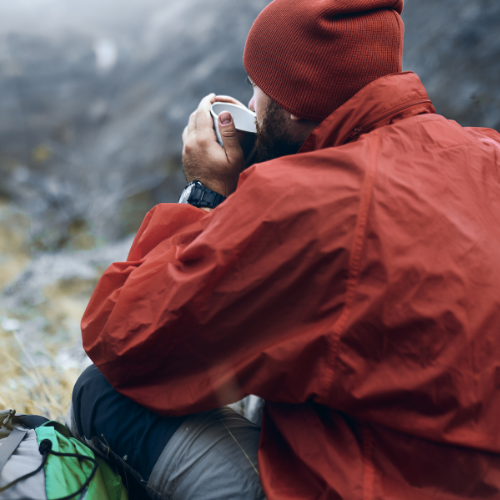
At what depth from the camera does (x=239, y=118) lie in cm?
141

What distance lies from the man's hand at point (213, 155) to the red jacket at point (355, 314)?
48 cm

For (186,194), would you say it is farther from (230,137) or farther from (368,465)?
(368,465)

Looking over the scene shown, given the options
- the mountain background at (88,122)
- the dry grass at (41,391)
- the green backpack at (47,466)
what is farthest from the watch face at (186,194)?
the mountain background at (88,122)

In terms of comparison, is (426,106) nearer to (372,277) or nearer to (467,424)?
(372,277)

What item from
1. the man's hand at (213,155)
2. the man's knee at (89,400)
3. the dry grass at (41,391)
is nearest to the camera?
the man's knee at (89,400)

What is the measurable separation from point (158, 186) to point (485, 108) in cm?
330

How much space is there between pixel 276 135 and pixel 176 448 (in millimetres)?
1014

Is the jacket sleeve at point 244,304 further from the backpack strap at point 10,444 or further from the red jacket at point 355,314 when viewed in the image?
the backpack strap at point 10,444

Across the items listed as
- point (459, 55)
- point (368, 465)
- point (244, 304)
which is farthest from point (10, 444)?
point (459, 55)

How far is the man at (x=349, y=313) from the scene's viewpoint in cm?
73

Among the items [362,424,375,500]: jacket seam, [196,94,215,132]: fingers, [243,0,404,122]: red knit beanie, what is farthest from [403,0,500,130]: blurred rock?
[362,424,375,500]: jacket seam

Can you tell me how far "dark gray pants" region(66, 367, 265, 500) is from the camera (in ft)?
3.20

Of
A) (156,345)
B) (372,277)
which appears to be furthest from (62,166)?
(372,277)

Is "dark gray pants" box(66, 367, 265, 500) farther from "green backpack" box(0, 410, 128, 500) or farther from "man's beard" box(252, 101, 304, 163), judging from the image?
"man's beard" box(252, 101, 304, 163)
